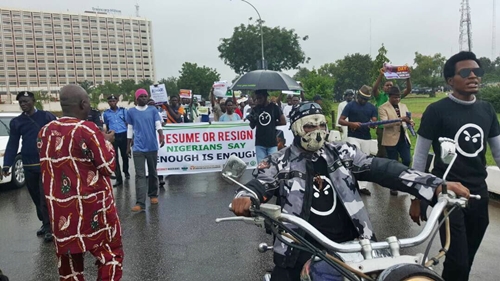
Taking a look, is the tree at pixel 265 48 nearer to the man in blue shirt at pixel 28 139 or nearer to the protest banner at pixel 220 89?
the protest banner at pixel 220 89

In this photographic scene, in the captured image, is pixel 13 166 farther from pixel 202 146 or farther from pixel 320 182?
pixel 320 182

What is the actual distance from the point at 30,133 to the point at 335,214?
4.40m

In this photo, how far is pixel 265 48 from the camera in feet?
173

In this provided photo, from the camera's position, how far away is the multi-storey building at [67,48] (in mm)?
148000

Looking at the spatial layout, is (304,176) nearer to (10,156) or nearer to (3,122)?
(10,156)

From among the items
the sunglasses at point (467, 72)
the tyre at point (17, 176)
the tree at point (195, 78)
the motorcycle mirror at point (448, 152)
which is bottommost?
the tyre at point (17, 176)

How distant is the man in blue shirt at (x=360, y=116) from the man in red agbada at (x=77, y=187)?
16.3 ft

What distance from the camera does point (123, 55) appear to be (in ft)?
566

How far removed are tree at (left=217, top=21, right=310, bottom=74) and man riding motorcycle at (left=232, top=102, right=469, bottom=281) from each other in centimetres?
5037

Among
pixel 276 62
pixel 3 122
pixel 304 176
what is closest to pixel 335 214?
pixel 304 176

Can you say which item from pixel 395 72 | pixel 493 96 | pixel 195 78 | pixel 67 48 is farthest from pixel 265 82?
pixel 67 48

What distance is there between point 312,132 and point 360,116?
498cm

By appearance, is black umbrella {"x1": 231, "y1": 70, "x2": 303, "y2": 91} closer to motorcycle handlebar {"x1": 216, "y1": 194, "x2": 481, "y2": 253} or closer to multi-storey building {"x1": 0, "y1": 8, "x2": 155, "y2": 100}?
motorcycle handlebar {"x1": 216, "y1": 194, "x2": 481, "y2": 253}

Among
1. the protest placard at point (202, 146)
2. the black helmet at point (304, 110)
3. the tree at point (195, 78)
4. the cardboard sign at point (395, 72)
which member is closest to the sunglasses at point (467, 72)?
the black helmet at point (304, 110)
